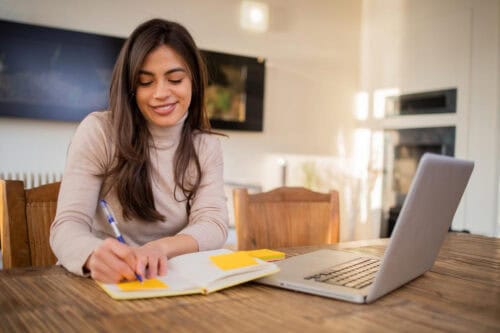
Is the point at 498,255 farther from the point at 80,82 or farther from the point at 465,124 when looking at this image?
the point at 80,82

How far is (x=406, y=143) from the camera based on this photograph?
4.37 meters

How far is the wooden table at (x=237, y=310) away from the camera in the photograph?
2.05ft

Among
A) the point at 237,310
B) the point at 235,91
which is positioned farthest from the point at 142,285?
the point at 235,91

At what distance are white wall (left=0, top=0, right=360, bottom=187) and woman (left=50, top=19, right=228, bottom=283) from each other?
8.32ft

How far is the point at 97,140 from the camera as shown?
121 cm

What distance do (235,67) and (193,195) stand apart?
3.10m

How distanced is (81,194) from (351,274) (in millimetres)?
625

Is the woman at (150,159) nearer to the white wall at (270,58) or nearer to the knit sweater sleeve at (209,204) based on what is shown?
the knit sweater sleeve at (209,204)

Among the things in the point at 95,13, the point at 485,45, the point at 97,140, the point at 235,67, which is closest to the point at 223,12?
the point at 235,67

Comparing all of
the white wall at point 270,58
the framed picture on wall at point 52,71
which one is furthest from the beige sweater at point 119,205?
the white wall at point 270,58

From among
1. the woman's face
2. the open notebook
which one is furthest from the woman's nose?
the open notebook

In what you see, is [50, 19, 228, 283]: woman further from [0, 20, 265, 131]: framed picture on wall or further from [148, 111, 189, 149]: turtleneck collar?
[0, 20, 265, 131]: framed picture on wall

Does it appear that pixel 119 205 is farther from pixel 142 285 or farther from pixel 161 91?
pixel 142 285

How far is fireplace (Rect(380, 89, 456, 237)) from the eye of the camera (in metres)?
3.98
